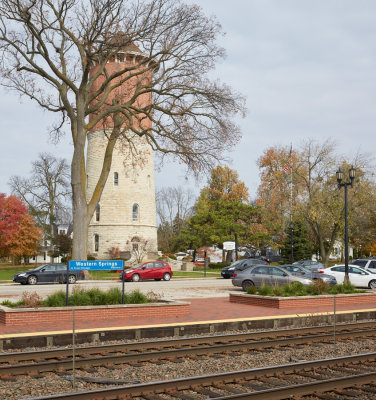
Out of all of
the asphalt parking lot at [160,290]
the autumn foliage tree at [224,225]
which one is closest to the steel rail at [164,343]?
the asphalt parking lot at [160,290]

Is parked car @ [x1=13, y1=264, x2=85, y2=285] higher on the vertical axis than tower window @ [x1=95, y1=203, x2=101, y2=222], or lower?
lower

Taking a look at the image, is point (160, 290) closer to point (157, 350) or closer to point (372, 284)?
point (372, 284)

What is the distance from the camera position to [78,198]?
110 ft

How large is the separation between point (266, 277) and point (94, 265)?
975cm

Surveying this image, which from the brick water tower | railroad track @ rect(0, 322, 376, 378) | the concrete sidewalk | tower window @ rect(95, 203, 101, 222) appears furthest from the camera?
tower window @ rect(95, 203, 101, 222)

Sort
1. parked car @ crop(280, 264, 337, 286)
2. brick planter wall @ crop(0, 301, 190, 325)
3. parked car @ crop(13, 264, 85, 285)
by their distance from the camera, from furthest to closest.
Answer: parked car @ crop(13, 264, 85, 285) → parked car @ crop(280, 264, 337, 286) → brick planter wall @ crop(0, 301, 190, 325)

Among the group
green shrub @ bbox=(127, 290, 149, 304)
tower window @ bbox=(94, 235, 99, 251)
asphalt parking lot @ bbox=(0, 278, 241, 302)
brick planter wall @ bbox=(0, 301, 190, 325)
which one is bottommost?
asphalt parking lot @ bbox=(0, 278, 241, 302)

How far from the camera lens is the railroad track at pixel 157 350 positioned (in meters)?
9.63

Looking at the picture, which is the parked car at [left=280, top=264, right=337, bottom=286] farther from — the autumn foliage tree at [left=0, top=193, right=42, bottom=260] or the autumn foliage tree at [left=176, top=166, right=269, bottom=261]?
the autumn foliage tree at [left=0, top=193, right=42, bottom=260]

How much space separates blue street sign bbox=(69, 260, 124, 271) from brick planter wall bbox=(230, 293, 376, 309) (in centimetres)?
556

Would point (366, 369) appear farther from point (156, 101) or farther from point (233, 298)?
point (156, 101)

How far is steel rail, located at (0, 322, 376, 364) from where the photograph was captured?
10.3 m

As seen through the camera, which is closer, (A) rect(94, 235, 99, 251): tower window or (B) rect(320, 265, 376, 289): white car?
(B) rect(320, 265, 376, 289): white car

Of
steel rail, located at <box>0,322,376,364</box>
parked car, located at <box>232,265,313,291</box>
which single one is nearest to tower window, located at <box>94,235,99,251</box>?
parked car, located at <box>232,265,313,291</box>
